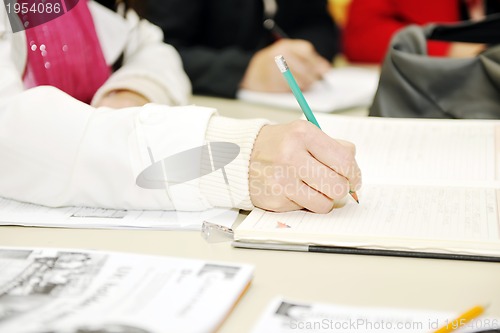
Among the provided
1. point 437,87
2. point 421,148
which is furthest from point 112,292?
point 437,87

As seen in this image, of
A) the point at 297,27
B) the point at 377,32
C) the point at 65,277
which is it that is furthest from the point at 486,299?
the point at 297,27

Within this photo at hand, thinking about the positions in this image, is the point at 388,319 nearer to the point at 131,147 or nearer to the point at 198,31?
the point at 131,147

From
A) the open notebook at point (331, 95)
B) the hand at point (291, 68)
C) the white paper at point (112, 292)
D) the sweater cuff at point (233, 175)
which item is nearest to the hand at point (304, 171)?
the sweater cuff at point (233, 175)

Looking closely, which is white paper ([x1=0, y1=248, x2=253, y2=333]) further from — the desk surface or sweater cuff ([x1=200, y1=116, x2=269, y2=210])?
sweater cuff ([x1=200, y1=116, x2=269, y2=210])

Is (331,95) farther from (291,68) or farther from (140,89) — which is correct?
(140,89)

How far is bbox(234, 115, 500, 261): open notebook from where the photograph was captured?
670 millimetres

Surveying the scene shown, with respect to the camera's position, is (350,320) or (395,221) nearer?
(350,320)

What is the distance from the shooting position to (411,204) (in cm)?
75

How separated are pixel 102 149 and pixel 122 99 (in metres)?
0.27

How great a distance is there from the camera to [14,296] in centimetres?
55

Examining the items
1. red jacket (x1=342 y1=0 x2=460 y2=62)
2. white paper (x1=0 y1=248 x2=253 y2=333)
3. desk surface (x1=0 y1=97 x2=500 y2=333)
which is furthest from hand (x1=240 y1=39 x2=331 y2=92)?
white paper (x1=0 y1=248 x2=253 y2=333)

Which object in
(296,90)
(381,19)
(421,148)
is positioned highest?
(296,90)

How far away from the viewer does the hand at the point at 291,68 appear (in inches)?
55.4

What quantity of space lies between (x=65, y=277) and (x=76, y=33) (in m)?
0.52
